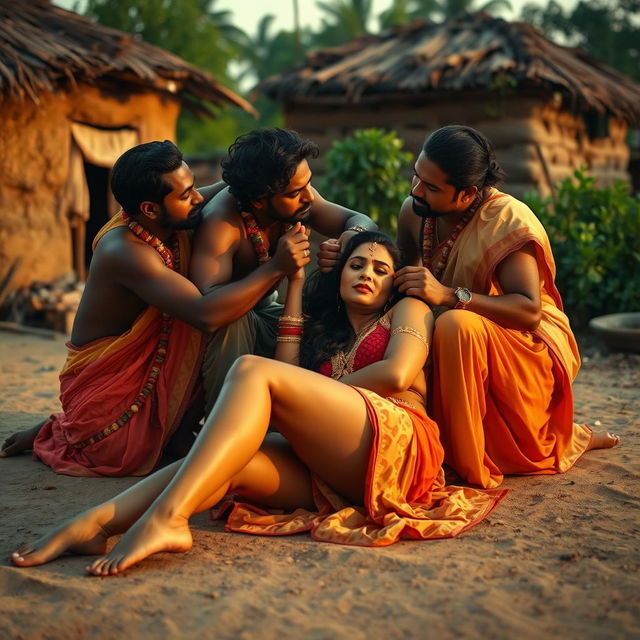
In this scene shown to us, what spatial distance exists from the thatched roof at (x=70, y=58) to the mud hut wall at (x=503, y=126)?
60.5 inches

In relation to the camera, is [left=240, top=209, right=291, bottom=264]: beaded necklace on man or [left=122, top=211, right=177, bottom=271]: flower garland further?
[left=240, top=209, right=291, bottom=264]: beaded necklace on man

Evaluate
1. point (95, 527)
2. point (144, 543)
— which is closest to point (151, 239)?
→ point (95, 527)

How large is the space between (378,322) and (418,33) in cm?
923

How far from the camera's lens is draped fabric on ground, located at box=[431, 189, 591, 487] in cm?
332

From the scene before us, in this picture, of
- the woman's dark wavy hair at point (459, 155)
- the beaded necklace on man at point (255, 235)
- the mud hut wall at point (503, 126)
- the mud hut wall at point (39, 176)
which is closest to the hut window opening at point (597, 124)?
the mud hut wall at point (503, 126)

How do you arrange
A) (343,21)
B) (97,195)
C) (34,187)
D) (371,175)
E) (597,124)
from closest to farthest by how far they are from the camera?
(34,187) < (371,175) < (97,195) < (597,124) < (343,21)

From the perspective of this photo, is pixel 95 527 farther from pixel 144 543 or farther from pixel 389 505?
pixel 389 505

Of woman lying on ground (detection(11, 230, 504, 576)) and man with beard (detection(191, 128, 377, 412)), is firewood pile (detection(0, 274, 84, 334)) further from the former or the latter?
woman lying on ground (detection(11, 230, 504, 576))

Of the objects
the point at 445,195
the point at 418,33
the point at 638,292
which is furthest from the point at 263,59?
the point at 445,195

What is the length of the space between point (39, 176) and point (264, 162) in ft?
18.8

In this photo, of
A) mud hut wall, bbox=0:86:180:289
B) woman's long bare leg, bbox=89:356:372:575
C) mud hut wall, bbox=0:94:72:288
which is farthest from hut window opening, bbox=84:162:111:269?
woman's long bare leg, bbox=89:356:372:575

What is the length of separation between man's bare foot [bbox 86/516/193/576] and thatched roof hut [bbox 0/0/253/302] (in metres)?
5.92

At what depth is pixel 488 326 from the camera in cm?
338

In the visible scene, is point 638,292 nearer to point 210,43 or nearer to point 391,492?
point 391,492
